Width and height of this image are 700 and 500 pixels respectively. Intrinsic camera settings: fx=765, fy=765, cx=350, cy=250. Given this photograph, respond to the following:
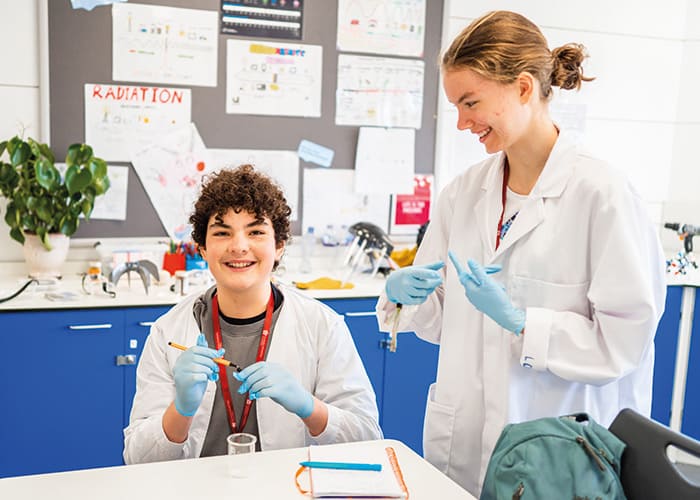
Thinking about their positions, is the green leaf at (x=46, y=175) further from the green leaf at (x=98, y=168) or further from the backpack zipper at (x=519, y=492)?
the backpack zipper at (x=519, y=492)

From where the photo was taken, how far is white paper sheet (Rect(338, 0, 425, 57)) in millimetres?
3521

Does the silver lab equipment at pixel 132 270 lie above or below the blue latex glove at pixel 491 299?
below

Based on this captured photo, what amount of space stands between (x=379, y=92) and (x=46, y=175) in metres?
1.54

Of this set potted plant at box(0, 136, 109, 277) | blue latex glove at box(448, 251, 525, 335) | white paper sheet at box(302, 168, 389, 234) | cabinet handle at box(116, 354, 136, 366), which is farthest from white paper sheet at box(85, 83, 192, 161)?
blue latex glove at box(448, 251, 525, 335)

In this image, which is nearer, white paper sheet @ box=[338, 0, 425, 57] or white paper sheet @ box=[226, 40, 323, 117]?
white paper sheet @ box=[226, 40, 323, 117]

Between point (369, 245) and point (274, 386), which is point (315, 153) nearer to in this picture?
point (369, 245)

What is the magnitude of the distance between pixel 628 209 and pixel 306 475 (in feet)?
2.80

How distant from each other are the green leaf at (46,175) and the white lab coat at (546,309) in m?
1.63

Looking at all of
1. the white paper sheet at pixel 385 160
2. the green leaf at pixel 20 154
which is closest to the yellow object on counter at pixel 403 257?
the white paper sheet at pixel 385 160

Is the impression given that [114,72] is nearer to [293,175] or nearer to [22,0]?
[22,0]

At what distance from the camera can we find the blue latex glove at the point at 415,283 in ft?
5.78

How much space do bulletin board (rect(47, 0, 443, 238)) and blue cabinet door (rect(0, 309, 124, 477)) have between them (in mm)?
662

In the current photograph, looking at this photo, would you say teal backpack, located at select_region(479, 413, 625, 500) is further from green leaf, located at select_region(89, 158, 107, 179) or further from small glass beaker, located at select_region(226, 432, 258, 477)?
green leaf, located at select_region(89, 158, 107, 179)

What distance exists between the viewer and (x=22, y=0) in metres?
3.04
